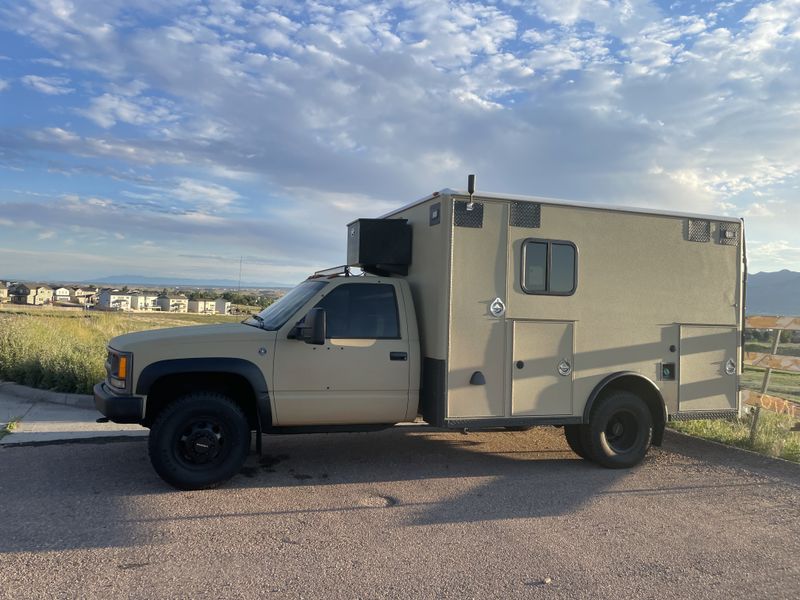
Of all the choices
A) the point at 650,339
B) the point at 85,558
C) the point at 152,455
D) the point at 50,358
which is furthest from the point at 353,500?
the point at 50,358

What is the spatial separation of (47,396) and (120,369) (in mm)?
4710

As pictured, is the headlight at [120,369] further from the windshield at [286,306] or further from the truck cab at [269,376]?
the windshield at [286,306]

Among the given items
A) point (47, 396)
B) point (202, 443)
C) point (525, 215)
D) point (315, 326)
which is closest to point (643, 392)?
point (525, 215)

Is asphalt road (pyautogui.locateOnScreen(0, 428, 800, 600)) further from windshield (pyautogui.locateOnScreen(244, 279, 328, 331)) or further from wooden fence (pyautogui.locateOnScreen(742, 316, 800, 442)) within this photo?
windshield (pyautogui.locateOnScreen(244, 279, 328, 331))

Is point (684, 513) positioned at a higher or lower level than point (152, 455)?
lower

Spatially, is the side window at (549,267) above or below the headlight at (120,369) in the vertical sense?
above

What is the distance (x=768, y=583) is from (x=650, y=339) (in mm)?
3129

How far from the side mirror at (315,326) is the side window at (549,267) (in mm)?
2094

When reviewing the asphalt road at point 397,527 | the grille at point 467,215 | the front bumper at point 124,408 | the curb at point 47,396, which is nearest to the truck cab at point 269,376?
the front bumper at point 124,408

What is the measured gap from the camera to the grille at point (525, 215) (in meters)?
6.43

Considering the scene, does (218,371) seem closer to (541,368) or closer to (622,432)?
(541,368)

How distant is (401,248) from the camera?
6754 millimetres

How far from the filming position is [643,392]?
6973 mm

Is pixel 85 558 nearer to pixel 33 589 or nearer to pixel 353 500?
pixel 33 589
